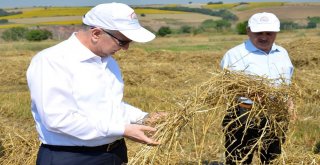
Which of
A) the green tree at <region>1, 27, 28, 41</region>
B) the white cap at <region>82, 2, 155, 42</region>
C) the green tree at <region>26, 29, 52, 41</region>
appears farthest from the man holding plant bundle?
the green tree at <region>1, 27, 28, 41</region>

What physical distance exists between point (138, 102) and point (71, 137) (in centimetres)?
705

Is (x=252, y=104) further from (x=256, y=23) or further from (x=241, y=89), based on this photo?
→ (x=256, y=23)

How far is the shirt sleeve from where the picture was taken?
281 cm

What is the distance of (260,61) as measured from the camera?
4.72m

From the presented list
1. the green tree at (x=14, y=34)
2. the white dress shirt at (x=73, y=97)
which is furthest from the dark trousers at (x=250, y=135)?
the green tree at (x=14, y=34)

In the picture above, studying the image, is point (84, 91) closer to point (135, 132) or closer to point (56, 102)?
point (56, 102)

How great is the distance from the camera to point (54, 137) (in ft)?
9.77

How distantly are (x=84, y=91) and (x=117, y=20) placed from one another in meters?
0.43

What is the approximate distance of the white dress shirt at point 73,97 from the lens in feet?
9.27

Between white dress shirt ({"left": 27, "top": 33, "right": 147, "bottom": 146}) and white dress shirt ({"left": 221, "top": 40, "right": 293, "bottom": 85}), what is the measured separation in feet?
6.06

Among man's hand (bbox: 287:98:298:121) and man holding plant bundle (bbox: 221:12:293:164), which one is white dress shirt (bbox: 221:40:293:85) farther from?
man's hand (bbox: 287:98:298:121)

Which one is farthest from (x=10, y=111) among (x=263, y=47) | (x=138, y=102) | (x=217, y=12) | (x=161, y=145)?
(x=217, y=12)

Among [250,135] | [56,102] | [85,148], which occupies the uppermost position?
[56,102]

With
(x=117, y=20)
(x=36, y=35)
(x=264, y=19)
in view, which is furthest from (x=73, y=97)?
(x=36, y=35)
